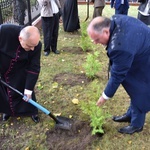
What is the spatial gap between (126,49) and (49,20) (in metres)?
3.64

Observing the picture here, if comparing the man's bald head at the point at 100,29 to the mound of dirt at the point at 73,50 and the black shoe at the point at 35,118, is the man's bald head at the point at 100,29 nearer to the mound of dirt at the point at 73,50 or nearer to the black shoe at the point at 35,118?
the black shoe at the point at 35,118

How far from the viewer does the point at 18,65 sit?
2.92 m

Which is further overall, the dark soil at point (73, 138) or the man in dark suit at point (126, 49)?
the dark soil at point (73, 138)

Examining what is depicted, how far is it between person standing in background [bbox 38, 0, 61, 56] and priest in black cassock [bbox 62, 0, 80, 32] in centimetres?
189

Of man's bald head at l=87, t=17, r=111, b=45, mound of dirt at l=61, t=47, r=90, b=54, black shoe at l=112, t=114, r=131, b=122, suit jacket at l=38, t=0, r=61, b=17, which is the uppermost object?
man's bald head at l=87, t=17, r=111, b=45

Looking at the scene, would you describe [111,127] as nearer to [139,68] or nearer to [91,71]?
[139,68]

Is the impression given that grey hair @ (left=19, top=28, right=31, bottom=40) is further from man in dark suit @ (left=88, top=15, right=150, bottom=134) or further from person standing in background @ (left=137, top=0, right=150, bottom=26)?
person standing in background @ (left=137, top=0, right=150, bottom=26)

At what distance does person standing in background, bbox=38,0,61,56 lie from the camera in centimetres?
526

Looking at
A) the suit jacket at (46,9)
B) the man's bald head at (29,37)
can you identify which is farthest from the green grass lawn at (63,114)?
the man's bald head at (29,37)

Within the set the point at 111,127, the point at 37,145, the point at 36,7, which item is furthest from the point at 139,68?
the point at 36,7

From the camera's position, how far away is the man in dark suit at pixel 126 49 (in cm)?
210

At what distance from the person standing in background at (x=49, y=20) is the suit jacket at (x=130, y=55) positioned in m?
3.25

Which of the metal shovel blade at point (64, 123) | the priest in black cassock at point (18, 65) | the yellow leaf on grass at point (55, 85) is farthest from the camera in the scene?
the yellow leaf on grass at point (55, 85)

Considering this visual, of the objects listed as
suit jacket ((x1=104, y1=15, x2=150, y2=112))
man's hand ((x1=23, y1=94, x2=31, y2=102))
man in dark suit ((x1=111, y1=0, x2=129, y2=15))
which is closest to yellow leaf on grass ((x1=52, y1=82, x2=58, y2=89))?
man's hand ((x1=23, y1=94, x2=31, y2=102))
